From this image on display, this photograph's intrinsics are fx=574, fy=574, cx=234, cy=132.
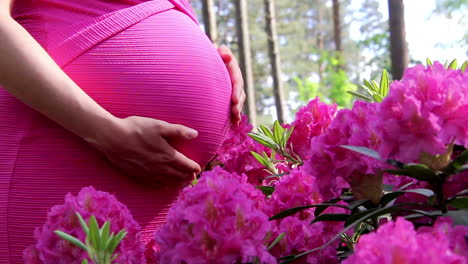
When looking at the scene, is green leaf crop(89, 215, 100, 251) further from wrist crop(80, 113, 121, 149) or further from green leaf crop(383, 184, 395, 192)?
green leaf crop(383, 184, 395, 192)

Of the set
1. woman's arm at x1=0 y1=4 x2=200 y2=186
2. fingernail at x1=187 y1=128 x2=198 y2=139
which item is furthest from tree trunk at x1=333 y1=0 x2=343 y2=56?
woman's arm at x1=0 y1=4 x2=200 y2=186

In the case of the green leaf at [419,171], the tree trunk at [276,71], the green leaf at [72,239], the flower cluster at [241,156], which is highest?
the green leaf at [419,171]

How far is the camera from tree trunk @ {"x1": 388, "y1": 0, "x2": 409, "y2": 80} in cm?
377

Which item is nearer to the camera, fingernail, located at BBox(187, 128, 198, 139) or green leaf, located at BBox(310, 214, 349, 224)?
green leaf, located at BBox(310, 214, 349, 224)

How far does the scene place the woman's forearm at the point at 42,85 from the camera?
124 centimetres

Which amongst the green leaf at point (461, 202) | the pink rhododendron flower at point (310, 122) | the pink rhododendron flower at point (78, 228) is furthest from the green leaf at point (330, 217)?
the pink rhododendron flower at point (310, 122)

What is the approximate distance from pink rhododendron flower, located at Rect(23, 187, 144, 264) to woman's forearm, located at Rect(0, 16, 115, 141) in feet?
→ 0.93

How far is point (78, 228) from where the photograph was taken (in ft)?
3.18

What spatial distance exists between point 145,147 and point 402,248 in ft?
2.66

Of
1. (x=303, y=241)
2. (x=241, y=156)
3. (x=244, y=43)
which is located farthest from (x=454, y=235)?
(x=244, y=43)

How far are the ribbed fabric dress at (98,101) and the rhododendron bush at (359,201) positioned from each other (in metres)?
0.37

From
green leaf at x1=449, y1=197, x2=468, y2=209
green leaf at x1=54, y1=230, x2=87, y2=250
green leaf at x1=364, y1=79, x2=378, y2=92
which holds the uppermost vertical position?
green leaf at x1=364, y1=79, x2=378, y2=92

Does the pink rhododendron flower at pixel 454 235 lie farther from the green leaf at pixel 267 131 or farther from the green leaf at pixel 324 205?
the green leaf at pixel 267 131

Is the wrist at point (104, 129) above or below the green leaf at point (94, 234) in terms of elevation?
above
